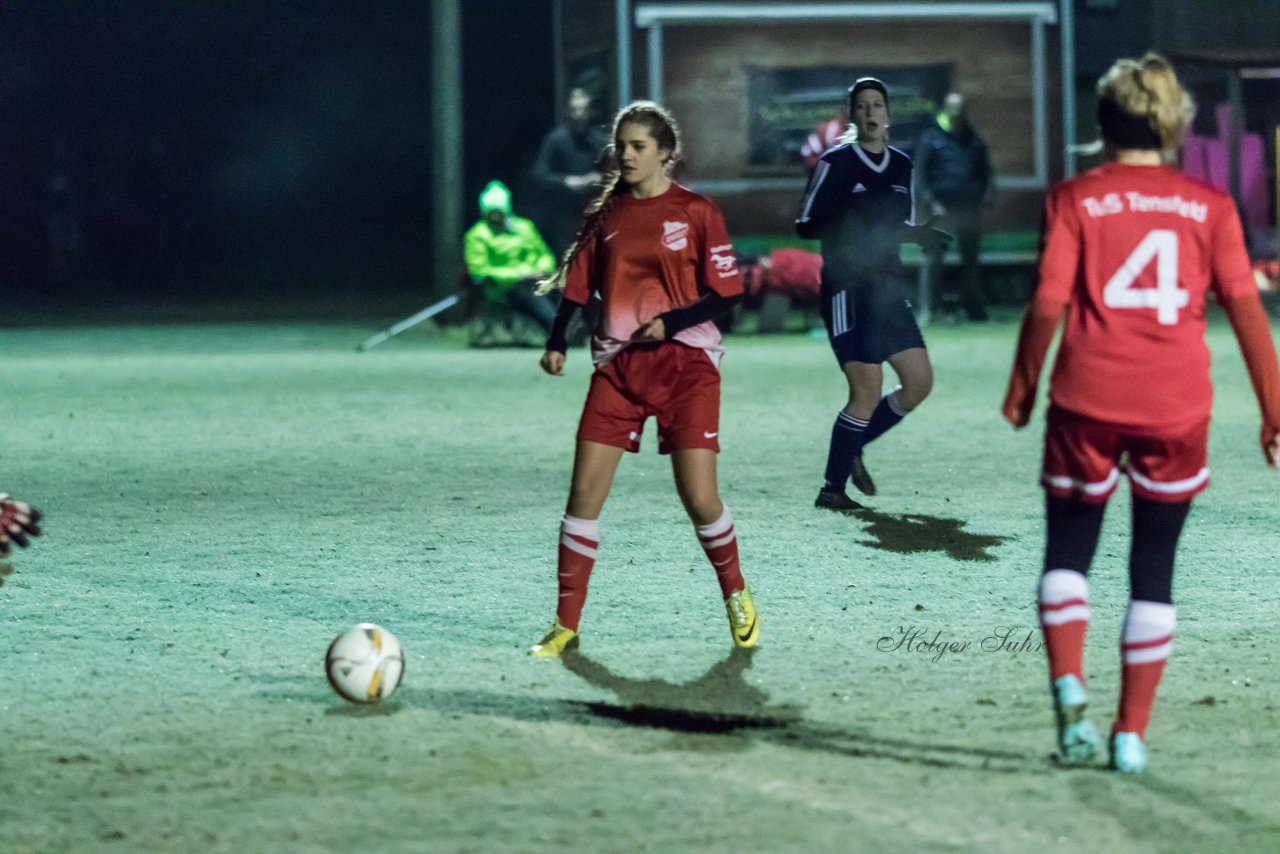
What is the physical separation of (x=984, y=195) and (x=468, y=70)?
59.3 feet

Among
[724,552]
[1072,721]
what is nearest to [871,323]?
[724,552]

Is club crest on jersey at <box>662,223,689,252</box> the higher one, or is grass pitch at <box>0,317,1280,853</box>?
club crest on jersey at <box>662,223,689,252</box>

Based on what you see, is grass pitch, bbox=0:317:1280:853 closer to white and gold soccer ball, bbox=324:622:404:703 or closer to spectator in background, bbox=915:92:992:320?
white and gold soccer ball, bbox=324:622:404:703

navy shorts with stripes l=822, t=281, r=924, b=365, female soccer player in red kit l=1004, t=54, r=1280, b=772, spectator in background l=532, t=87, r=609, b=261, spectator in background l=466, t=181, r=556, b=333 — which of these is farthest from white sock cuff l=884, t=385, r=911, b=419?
spectator in background l=532, t=87, r=609, b=261

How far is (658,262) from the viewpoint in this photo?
6234 mm

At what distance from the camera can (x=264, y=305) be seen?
2822cm

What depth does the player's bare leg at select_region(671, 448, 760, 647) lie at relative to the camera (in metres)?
6.27

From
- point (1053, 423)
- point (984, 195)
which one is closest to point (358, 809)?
point (1053, 423)

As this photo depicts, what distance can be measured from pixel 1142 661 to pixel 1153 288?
91 cm

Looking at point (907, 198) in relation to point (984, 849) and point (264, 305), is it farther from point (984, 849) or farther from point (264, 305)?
point (264, 305)

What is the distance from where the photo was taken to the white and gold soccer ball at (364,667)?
5.61 m

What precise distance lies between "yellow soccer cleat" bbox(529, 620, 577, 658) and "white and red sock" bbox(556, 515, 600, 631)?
2 cm

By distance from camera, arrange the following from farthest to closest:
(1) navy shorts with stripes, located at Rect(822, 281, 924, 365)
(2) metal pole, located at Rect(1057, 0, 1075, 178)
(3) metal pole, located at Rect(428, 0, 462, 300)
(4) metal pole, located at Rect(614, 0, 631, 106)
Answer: (2) metal pole, located at Rect(1057, 0, 1075, 178)
(4) metal pole, located at Rect(614, 0, 631, 106)
(3) metal pole, located at Rect(428, 0, 462, 300)
(1) navy shorts with stripes, located at Rect(822, 281, 924, 365)

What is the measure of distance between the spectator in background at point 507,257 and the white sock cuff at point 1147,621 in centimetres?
1447
